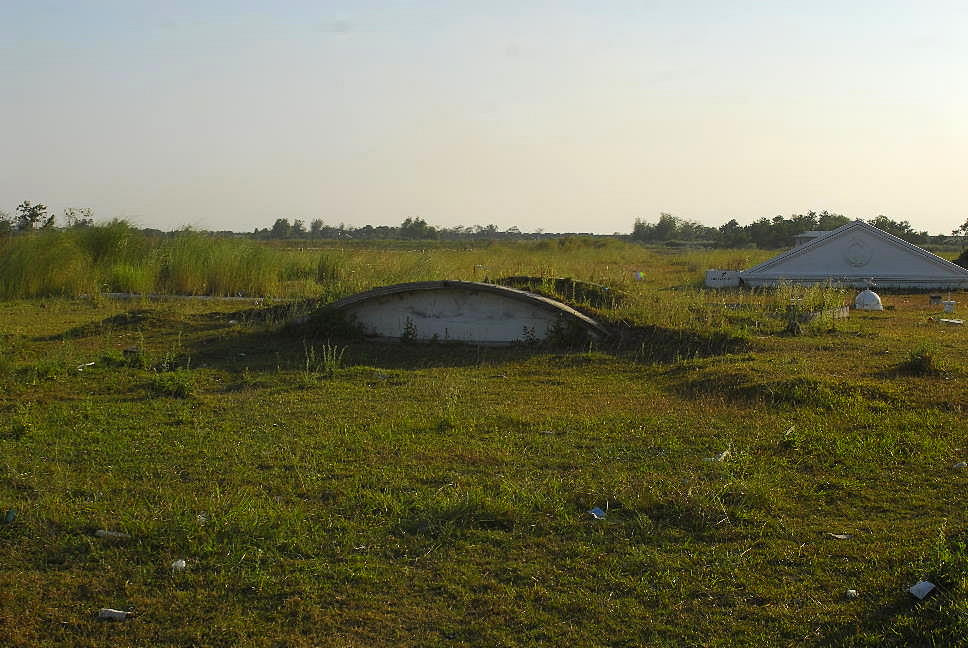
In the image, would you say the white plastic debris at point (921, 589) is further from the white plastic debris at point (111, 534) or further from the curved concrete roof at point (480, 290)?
the curved concrete roof at point (480, 290)

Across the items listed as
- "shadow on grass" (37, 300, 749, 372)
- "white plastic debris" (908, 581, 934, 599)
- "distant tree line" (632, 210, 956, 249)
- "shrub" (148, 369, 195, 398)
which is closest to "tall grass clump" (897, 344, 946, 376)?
"shadow on grass" (37, 300, 749, 372)

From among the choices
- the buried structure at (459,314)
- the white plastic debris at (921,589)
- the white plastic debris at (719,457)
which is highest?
the buried structure at (459,314)

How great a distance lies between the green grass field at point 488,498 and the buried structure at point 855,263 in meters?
9.24

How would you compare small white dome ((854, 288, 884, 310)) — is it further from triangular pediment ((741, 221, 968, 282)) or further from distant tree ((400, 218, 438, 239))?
distant tree ((400, 218, 438, 239))

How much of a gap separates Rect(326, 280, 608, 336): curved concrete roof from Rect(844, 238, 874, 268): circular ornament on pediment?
10.1m

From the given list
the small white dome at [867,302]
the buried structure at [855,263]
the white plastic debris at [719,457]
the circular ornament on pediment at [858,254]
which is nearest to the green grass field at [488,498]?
the white plastic debris at [719,457]

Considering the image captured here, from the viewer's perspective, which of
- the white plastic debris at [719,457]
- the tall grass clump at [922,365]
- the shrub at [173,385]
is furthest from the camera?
the tall grass clump at [922,365]

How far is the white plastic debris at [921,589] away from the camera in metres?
3.74

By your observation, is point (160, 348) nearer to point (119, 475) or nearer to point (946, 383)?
point (119, 475)

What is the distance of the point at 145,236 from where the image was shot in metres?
20.4

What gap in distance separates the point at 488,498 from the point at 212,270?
48.2ft

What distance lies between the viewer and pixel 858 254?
1934 centimetres

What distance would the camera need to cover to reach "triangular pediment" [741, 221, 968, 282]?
1922cm

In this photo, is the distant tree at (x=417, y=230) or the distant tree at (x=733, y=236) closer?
the distant tree at (x=733, y=236)
